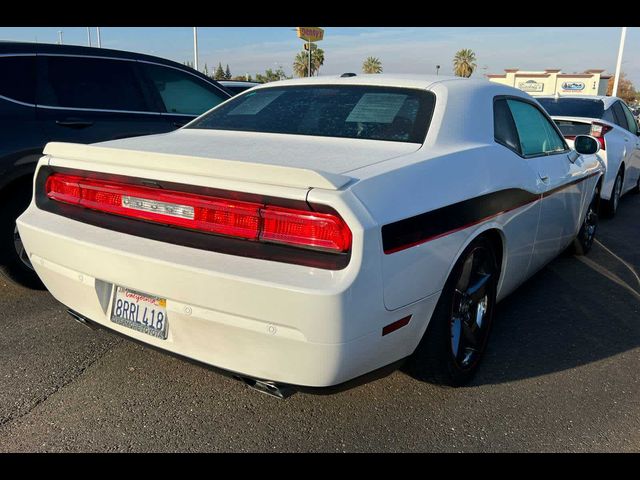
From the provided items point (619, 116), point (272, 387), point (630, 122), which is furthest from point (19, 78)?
point (630, 122)

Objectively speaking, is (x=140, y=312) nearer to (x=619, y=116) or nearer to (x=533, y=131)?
(x=533, y=131)

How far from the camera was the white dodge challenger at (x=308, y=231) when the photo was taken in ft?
6.22

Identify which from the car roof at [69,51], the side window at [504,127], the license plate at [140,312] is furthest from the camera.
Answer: the car roof at [69,51]

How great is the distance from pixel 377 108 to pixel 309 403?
5.08ft

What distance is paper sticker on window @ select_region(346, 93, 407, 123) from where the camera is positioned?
2841 millimetres

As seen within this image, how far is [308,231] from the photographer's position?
1929mm

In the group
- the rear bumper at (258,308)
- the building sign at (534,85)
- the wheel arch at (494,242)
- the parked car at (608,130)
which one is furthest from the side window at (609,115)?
the building sign at (534,85)

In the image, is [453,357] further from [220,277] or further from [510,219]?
[220,277]

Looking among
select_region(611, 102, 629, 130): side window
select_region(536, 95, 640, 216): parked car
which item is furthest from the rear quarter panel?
select_region(611, 102, 629, 130): side window

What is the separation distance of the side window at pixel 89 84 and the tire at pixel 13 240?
2.28ft

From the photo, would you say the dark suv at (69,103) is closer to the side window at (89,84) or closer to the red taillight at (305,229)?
the side window at (89,84)

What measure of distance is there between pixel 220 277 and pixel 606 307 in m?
3.13

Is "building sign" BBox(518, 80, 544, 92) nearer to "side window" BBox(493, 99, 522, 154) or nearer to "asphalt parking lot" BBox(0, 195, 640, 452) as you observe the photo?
"side window" BBox(493, 99, 522, 154)

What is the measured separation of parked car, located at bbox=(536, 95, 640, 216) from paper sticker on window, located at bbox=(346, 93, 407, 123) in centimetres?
388
